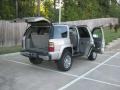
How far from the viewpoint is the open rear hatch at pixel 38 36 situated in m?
10.5

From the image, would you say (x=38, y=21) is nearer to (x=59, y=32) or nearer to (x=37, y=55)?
(x=59, y=32)

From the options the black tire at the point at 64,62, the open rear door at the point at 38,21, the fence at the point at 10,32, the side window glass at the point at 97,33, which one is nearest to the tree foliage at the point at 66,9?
the fence at the point at 10,32

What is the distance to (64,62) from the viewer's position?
10438mm

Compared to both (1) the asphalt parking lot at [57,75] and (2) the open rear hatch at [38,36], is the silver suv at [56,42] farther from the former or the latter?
(1) the asphalt parking lot at [57,75]

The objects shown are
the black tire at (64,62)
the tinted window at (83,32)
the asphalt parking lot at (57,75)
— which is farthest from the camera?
the tinted window at (83,32)

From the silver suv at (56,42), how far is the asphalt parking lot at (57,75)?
49 cm

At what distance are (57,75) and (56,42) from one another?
1.21 m

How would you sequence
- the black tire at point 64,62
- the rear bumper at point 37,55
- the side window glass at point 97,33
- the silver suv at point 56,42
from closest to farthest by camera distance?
1. the rear bumper at point 37,55
2. the silver suv at point 56,42
3. the black tire at point 64,62
4. the side window glass at point 97,33

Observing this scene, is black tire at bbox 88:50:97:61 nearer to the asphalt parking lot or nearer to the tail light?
the asphalt parking lot

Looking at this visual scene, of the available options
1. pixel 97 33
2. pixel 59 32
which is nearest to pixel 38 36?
pixel 59 32

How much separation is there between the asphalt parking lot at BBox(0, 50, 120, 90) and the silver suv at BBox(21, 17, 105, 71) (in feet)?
1.60

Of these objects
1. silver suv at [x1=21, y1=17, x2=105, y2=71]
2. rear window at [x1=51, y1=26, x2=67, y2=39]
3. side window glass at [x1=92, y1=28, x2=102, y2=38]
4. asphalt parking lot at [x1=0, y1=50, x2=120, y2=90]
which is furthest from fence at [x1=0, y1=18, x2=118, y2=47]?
rear window at [x1=51, y1=26, x2=67, y2=39]

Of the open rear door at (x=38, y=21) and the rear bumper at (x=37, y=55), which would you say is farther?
the open rear door at (x=38, y=21)

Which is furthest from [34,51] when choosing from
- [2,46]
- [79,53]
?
[2,46]
